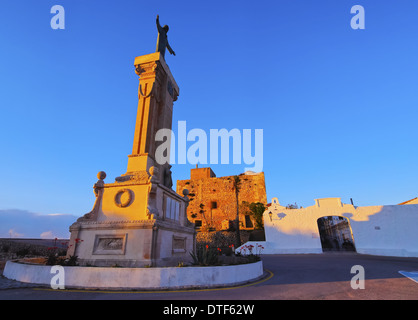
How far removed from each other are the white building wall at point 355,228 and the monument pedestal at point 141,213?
55.9 ft

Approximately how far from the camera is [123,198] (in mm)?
8625

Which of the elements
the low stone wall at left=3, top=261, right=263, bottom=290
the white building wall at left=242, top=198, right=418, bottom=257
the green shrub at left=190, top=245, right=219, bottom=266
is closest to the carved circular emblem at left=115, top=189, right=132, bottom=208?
the low stone wall at left=3, top=261, right=263, bottom=290

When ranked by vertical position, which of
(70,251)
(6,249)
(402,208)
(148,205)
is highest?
(402,208)

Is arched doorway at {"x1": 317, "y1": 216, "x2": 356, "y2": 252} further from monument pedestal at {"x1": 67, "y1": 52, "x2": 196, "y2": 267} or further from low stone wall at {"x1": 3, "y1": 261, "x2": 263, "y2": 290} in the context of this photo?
low stone wall at {"x1": 3, "y1": 261, "x2": 263, "y2": 290}

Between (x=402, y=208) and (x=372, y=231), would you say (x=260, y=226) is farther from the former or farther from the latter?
(x=402, y=208)

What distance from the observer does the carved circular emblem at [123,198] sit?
8.52 meters

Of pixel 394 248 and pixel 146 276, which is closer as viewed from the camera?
pixel 146 276

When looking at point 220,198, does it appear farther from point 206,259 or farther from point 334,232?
point 206,259

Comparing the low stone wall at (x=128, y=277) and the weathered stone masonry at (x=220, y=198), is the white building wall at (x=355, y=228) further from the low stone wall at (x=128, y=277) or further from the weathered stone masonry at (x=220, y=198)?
the low stone wall at (x=128, y=277)

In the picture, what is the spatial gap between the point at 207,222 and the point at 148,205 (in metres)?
41.2

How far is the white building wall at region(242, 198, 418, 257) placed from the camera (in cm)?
2152

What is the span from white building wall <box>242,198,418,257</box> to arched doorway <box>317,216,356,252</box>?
938 cm
